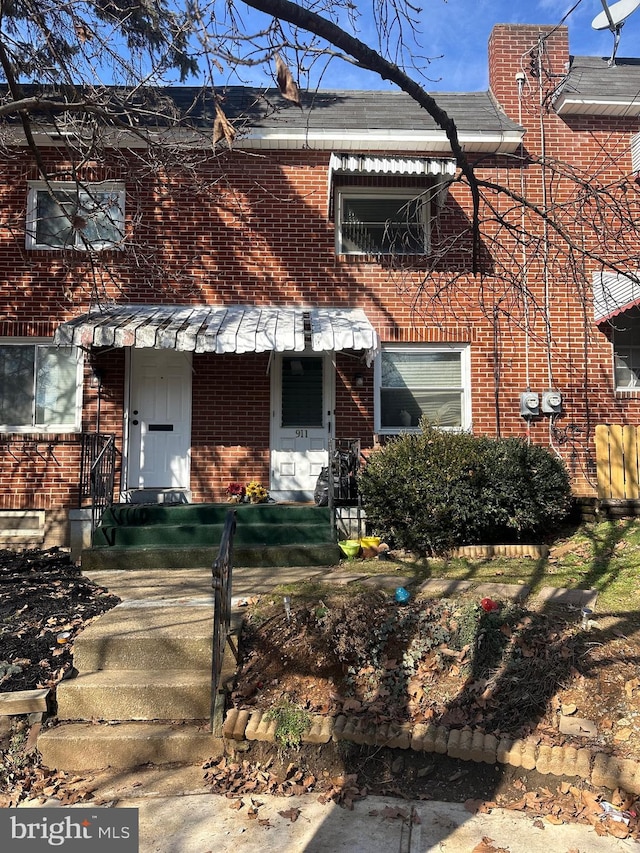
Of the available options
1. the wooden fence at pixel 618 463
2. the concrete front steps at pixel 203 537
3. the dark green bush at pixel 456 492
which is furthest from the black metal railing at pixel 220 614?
the wooden fence at pixel 618 463

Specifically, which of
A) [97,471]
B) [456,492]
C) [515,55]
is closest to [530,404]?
[456,492]

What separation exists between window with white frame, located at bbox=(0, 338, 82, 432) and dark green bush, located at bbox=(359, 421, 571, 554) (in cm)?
453

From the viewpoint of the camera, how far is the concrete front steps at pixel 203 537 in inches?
264

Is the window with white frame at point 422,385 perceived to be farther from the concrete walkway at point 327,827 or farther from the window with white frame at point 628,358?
the concrete walkway at point 327,827

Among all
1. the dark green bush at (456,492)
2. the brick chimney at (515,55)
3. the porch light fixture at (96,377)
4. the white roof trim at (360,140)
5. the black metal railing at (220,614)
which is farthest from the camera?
the brick chimney at (515,55)

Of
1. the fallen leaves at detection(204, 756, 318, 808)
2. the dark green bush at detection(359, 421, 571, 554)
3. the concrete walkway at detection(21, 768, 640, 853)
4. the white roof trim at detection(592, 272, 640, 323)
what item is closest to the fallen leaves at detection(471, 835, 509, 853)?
the concrete walkway at detection(21, 768, 640, 853)

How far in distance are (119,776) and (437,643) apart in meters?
2.23

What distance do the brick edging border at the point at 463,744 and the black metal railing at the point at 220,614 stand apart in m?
0.16

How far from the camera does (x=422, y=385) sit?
9234 millimetres

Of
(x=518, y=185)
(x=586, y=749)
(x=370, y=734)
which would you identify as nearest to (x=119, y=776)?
(x=370, y=734)

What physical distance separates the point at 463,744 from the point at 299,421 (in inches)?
235

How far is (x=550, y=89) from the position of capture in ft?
31.2

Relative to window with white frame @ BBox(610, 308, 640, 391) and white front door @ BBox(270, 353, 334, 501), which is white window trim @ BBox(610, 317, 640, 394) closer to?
window with white frame @ BBox(610, 308, 640, 391)

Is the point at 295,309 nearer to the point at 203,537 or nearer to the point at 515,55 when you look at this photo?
the point at 203,537
